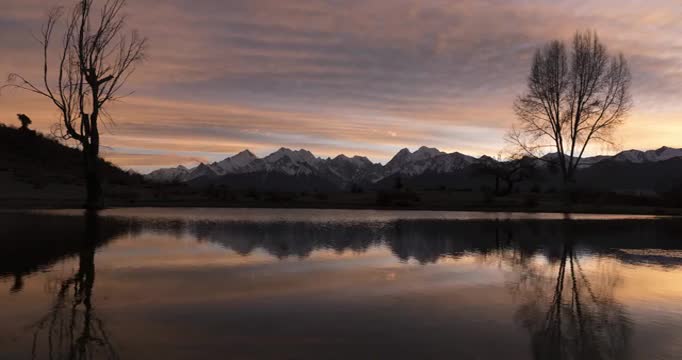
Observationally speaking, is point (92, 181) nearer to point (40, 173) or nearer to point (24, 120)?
point (40, 173)

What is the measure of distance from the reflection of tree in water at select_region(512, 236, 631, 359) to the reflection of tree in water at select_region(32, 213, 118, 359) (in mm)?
5568

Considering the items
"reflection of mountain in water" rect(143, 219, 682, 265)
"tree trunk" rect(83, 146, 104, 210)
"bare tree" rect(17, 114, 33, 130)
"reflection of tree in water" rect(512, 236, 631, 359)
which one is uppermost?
"bare tree" rect(17, 114, 33, 130)

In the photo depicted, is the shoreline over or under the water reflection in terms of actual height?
over

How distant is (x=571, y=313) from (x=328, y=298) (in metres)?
4.24

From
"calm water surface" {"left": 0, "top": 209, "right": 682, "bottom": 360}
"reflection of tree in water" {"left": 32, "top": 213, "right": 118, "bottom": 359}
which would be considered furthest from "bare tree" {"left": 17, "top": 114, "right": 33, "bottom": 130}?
"reflection of tree in water" {"left": 32, "top": 213, "right": 118, "bottom": 359}

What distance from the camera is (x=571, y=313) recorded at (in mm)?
7992

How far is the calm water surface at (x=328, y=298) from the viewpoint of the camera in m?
6.06

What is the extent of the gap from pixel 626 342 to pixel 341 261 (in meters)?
7.58

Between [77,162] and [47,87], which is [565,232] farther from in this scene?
[77,162]

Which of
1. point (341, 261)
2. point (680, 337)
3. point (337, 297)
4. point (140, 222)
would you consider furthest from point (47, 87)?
point (680, 337)

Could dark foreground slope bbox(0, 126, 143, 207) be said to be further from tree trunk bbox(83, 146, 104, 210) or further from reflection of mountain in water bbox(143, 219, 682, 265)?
reflection of mountain in water bbox(143, 219, 682, 265)

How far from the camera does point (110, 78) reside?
33.4 m

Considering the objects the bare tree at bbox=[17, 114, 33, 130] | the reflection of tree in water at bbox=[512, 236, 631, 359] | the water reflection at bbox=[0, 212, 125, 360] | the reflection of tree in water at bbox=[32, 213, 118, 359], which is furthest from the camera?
the bare tree at bbox=[17, 114, 33, 130]

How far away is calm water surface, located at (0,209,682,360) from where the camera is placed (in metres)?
6.06
